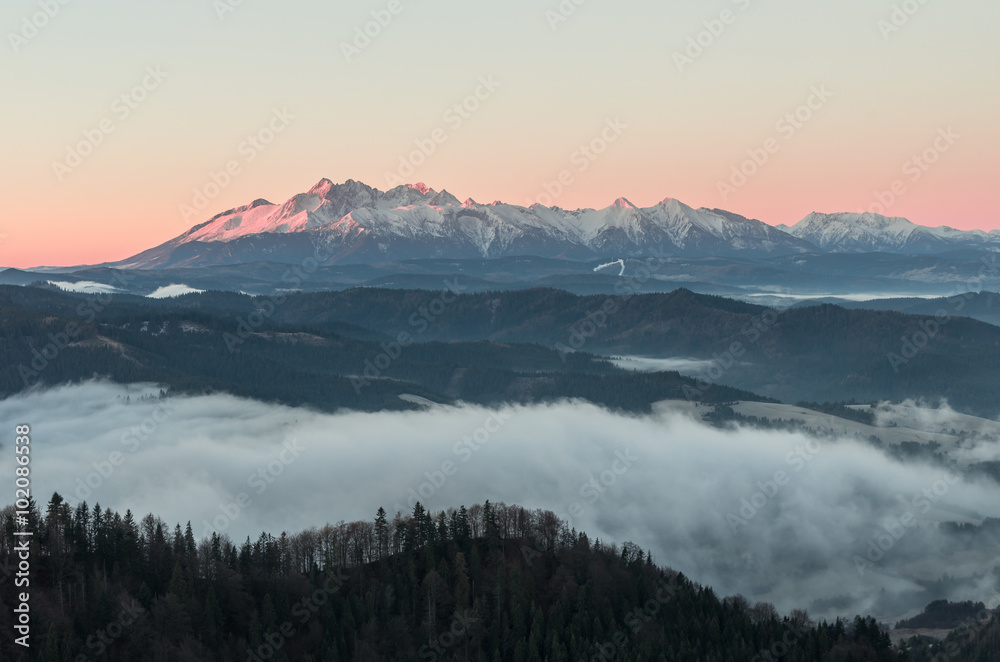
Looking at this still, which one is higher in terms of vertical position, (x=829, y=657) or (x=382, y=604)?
(x=382, y=604)

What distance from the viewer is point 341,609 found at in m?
176

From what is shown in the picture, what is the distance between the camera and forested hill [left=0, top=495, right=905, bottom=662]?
16162 centimetres

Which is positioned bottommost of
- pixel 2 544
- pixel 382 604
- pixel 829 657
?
pixel 829 657

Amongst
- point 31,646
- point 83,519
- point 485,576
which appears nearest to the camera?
point 31,646

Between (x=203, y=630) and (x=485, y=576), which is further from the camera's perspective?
(x=485, y=576)

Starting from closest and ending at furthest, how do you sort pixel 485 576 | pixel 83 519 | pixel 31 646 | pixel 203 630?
pixel 31 646 → pixel 203 630 → pixel 83 519 → pixel 485 576

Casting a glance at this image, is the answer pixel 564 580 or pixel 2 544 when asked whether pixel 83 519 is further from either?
pixel 564 580

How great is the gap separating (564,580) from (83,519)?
275 feet

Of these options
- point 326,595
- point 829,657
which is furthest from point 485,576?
point 829,657

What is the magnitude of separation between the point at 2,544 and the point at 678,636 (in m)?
113

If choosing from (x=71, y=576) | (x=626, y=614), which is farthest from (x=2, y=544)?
(x=626, y=614)

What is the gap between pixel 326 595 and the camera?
17938cm

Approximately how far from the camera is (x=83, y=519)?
179250 mm

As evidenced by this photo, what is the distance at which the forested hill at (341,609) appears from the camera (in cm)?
16162
